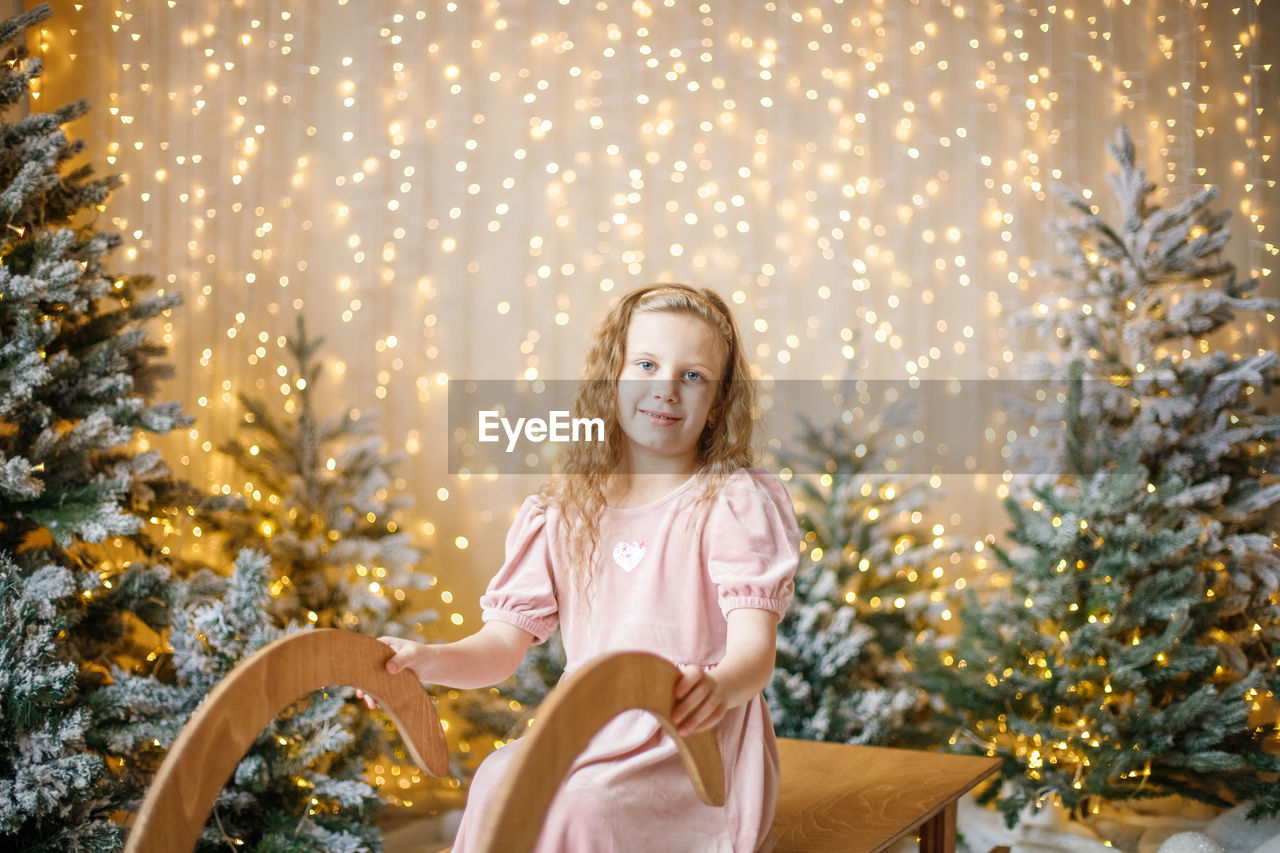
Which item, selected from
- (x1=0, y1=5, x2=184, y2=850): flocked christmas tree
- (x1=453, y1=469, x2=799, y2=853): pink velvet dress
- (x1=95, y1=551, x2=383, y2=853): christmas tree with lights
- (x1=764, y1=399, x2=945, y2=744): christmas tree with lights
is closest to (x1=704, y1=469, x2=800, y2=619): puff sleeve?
(x1=453, y1=469, x2=799, y2=853): pink velvet dress

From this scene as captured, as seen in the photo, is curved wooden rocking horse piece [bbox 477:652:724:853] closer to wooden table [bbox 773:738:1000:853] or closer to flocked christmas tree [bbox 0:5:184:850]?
wooden table [bbox 773:738:1000:853]

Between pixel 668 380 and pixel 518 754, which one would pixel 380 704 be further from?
pixel 668 380

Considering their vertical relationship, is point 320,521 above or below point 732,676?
above

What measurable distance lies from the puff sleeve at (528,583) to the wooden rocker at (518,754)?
190 millimetres

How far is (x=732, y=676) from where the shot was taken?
1241mm

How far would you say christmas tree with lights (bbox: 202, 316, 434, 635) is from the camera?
105 inches

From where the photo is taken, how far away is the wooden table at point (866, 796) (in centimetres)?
153

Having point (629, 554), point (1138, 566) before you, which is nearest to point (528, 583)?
point (629, 554)

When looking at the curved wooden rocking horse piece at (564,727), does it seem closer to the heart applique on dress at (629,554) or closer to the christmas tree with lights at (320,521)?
the heart applique on dress at (629,554)

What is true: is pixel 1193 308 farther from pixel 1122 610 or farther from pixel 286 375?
pixel 286 375

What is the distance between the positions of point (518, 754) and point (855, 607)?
7.01 ft

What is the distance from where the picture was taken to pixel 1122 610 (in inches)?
102

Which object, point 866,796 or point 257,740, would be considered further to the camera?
point 257,740

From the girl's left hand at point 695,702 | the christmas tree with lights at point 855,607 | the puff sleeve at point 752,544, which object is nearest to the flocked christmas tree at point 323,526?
the christmas tree with lights at point 855,607
